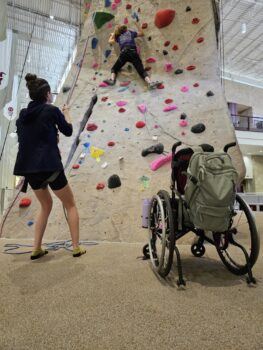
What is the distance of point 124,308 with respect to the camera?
50.1 inches

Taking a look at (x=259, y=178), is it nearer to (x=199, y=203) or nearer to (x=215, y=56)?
(x=215, y=56)

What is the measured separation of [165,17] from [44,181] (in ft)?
11.8

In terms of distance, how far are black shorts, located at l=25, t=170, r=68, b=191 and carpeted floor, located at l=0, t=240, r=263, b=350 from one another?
1.70ft

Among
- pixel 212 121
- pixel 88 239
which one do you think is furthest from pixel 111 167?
pixel 212 121

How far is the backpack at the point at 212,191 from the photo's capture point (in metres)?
1.50

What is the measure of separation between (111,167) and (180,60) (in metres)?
1.97

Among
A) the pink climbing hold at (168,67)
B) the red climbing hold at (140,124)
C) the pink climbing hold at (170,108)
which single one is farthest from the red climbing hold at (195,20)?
the red climbing hold at (140,124)

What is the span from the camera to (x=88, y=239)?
9.58 feet

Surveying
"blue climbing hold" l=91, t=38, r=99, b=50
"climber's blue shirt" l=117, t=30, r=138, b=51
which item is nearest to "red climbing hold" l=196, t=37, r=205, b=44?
"climber's blue shirt" l=117, t=30, r=138, b=51

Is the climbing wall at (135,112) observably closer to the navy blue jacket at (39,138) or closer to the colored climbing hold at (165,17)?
the colored climbing hold at (165,17)

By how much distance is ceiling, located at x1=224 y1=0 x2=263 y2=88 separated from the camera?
10469 mm

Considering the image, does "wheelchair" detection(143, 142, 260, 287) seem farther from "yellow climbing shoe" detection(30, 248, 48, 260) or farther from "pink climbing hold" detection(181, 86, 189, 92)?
"pink climbing hold" detection(181, 86, 189, 92)

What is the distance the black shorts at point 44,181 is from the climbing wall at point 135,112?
3.29ft

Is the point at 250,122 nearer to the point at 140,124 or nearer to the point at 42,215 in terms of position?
the point at 140,124
